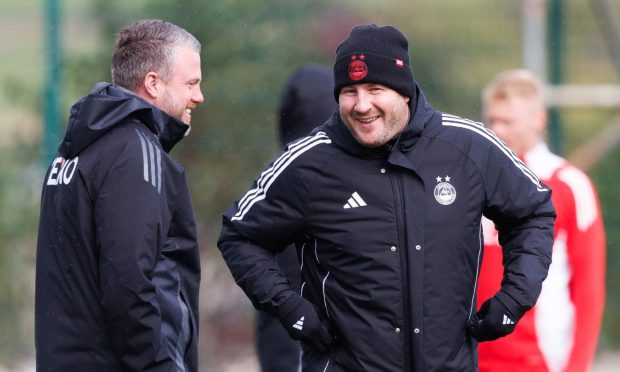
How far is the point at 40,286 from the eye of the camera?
4.29m

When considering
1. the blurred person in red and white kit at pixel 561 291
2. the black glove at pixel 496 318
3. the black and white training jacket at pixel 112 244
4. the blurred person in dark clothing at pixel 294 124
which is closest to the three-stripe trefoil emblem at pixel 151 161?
the black and white training jacket at pixel 112 244

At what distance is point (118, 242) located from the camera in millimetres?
4020

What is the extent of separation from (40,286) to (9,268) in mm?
3581

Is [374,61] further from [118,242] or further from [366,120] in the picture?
[118,242]

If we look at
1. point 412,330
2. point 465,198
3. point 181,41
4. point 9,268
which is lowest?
point 9,268

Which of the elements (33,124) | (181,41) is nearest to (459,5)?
(33,124)

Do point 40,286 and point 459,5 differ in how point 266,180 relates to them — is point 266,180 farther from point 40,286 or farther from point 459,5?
point 459,5

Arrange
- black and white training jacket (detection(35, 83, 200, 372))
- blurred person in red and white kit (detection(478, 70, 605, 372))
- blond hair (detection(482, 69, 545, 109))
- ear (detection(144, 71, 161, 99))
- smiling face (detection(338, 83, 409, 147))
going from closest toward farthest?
black and white training jacket (detection(35, 83, 200, 372)) → smiling face (detection(338, 83, 409, 147)) → ear (detection(144, 71, 161, 99)) → blurred person in red and white kit (detection(478, 70, 605, 372)) → blond hair (detection(482, 69, 545, 109))

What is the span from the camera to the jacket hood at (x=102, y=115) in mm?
4191

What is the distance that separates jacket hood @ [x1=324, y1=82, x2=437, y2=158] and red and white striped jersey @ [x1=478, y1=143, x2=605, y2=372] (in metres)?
0.92

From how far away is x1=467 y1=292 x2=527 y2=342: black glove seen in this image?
413 cm

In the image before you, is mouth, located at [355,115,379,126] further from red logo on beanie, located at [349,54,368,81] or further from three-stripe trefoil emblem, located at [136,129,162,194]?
three-stripe trefoil emblem, located at [136,129,162,194]

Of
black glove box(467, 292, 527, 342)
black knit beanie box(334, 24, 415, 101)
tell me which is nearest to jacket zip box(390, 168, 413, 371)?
black glove box(467, 292, 527, 342)

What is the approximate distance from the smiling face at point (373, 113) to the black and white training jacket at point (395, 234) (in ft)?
0.18
